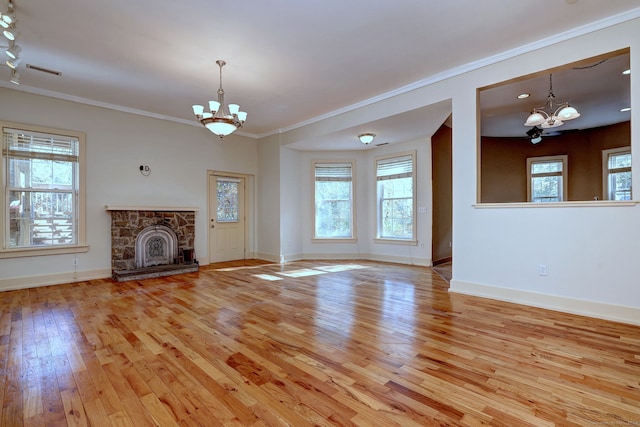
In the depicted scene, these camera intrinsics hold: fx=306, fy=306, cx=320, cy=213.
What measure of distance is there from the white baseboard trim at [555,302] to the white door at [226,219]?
4.85m

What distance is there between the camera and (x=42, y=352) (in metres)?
2.41

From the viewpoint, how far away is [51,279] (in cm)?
479

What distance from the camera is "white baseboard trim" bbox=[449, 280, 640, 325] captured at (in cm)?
299

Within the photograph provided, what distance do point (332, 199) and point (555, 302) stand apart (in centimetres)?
484

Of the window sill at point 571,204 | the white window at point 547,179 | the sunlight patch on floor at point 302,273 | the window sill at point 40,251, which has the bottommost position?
the sunlight patch on floor at point 302,273

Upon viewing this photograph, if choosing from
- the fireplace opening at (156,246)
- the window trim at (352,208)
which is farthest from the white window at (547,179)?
the fireplace opening at (156,246)

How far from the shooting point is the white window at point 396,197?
6.63 m

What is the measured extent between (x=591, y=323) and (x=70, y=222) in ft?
23.2

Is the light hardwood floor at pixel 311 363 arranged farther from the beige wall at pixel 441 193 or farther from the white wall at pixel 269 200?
the white wall at pixel 269 200

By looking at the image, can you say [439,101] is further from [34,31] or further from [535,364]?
[34,31]

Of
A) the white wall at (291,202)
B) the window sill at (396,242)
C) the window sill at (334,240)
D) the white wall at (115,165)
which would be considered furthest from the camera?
the window sill at (334,240)

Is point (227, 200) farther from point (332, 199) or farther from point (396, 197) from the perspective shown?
point (396, 197)

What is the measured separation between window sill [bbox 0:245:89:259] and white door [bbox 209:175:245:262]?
2307 mm

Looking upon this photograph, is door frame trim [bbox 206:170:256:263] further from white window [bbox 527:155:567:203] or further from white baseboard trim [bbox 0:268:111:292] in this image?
white window [bbox 527:155:567:203]
